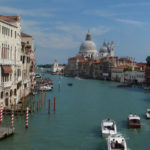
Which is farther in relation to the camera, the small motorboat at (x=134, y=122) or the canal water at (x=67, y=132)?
the small motorboat at (x=134, y=122)

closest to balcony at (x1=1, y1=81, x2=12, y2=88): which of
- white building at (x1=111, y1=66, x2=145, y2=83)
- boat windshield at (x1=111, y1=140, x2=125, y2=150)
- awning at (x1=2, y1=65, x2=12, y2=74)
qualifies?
awning at (x1=2, y1=65, x2=12, y2=74)

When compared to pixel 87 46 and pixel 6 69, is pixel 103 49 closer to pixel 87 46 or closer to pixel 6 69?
pixel 87 46

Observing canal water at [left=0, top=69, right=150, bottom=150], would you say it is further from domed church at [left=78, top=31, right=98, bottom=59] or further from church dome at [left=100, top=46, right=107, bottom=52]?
domed church at [left=78, top=31, right=98, bottom=59]

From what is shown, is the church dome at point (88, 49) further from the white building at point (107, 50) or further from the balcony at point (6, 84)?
the balcony at point (6, 84)

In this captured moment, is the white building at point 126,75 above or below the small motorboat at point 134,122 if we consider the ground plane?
above

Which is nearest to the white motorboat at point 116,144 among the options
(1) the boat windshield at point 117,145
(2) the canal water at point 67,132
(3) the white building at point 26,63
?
(1) the boat windshield at point 117,145

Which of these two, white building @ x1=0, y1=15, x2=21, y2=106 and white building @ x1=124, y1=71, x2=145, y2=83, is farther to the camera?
white building @ x1=124, y1=71, x2=145, y2=83

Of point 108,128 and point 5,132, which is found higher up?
point 5,132

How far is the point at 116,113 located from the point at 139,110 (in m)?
2.62

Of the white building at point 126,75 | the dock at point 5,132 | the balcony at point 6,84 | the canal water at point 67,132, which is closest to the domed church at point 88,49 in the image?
the white building at point 126,75

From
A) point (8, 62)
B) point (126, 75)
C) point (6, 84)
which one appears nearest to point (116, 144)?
point (6, 84)

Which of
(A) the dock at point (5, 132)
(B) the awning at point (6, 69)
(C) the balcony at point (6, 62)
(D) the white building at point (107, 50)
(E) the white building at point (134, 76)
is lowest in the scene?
(A) the dock at point (5, 132)

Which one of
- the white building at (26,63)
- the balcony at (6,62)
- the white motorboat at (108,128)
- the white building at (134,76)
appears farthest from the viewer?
the white building at (134,76)

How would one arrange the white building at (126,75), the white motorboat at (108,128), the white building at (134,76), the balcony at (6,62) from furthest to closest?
1. the white building at (126,75)
2. the white building at (134,76)
3. the balcony at (6,62)
4. the white motorboat at (108,128)
